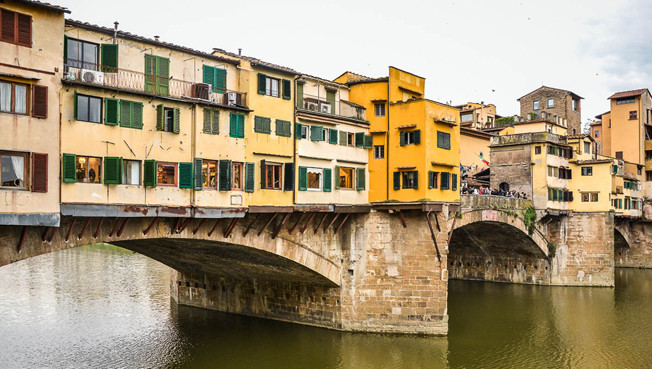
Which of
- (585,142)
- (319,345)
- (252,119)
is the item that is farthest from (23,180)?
(585,142)

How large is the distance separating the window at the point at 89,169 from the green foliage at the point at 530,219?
36.4 m

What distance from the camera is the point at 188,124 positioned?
75.4ft

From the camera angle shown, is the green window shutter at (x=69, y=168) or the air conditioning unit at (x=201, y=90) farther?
the air conditioning unit at (x=201, y=90)

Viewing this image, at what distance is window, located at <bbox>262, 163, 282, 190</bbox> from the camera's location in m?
26.2

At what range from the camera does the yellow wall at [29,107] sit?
1802 cm

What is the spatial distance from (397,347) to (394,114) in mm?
12128

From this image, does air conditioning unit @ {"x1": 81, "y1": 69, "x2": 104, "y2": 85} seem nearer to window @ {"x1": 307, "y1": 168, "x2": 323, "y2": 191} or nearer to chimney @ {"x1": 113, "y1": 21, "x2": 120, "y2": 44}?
chimney @ {"x1": 113, "y1": 21, "x2": 120, "y2": 44}

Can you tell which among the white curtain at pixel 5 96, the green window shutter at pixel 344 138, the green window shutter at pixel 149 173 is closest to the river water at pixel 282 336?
the green window shutter at pixel 149 173

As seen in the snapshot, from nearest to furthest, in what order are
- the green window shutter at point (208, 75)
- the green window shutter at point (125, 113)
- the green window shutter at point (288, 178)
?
the green window shutter at point (125, 113), the green window shutter at point (208, 75), the green window shutter at point (288, 178)

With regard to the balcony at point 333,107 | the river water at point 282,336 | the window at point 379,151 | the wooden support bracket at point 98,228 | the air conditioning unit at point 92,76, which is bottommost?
the river water at point 282,336

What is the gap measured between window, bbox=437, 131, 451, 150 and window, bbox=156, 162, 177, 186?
48.0 ft

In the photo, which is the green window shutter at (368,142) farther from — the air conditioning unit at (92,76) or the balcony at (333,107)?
the air conditioning unit at (92,76)

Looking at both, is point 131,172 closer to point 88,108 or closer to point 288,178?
point 88,108

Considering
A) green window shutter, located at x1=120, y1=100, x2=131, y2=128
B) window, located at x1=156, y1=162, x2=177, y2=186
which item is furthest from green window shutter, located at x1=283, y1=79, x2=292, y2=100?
green window shutter, located at x1=120, y1=100, x2=131, y2=128
